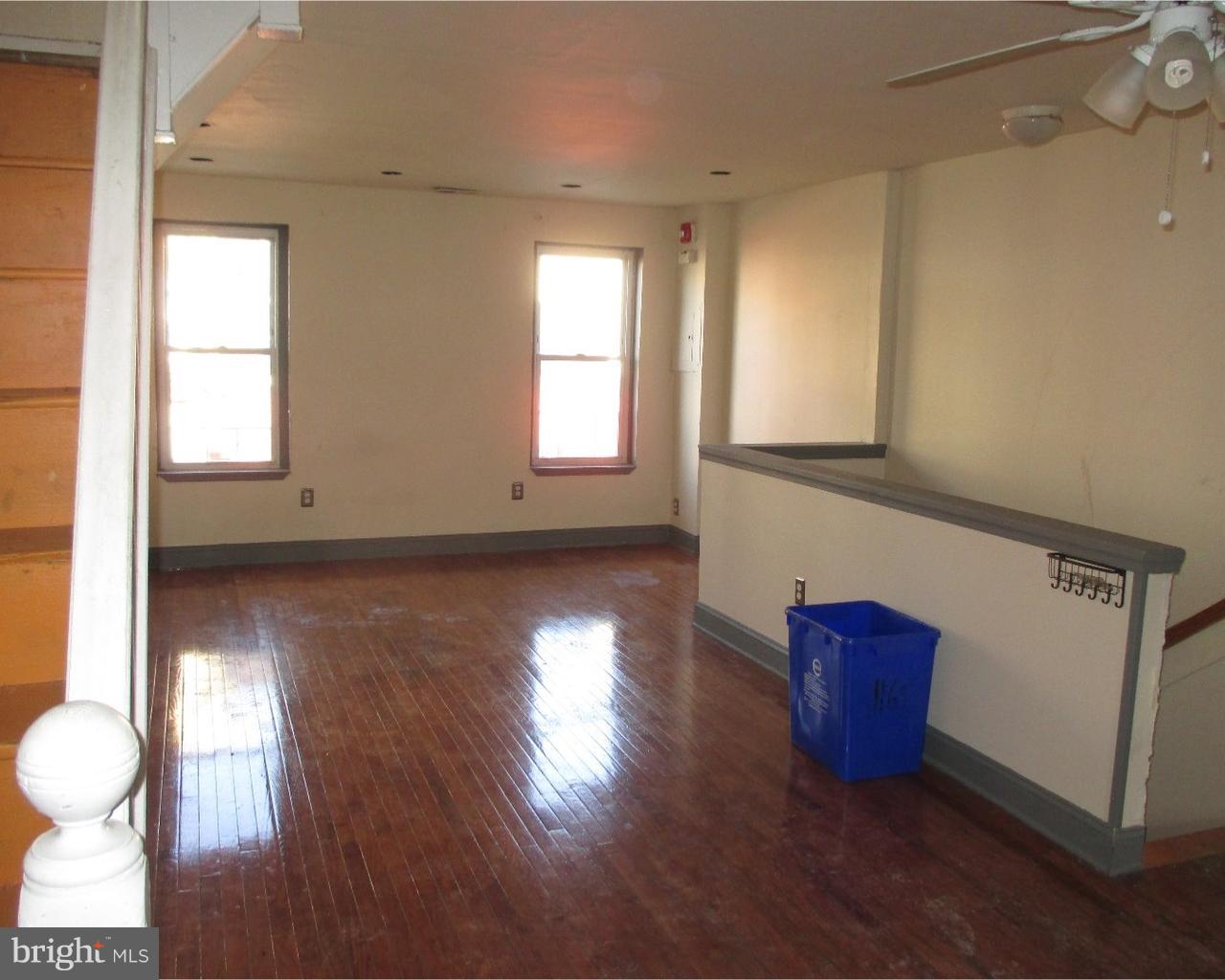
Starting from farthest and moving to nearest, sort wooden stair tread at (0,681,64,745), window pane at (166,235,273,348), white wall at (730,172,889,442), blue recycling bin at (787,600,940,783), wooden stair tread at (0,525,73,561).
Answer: window pane at (166,235,273,348), white wall at (730,172,889,442), blue recycling bin at (787,600,940,783), wooden stair tread at (0,525,73,561), wooden stair tread at (0,681,64,745)

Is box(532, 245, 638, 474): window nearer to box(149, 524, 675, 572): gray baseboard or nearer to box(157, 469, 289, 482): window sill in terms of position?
box(149, 524, 675, 572): gray baseboard

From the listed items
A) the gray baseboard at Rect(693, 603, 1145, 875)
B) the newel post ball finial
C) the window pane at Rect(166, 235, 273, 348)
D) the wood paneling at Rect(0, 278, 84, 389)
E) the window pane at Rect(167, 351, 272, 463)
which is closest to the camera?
the newel post ball finial

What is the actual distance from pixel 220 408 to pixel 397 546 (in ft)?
4.86

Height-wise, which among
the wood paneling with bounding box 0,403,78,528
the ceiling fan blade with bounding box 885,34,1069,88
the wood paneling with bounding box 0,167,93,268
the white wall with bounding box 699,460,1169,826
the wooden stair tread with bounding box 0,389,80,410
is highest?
the ceiling fan blade with bounding box 885,34,1069,88

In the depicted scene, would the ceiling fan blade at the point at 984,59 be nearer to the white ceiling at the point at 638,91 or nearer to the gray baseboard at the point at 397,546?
the white ceiling at the point at 638,91

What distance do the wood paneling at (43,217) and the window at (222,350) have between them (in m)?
4.19

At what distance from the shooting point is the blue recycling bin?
141 inches

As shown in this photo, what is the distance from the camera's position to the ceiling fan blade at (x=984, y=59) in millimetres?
2477

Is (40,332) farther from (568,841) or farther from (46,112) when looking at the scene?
(568,841)

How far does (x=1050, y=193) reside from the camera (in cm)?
471

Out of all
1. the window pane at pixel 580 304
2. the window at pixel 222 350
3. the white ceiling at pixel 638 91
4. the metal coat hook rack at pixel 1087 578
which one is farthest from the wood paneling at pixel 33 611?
the window pane at pixel 580 304

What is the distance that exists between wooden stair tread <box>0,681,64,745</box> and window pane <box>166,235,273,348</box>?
4754 millimetres

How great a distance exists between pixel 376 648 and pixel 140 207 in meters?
3.27

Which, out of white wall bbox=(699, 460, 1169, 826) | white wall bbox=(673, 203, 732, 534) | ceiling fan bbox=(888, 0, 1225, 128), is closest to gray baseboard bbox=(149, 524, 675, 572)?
white wall bbox=(673, 203, 732, 534)
